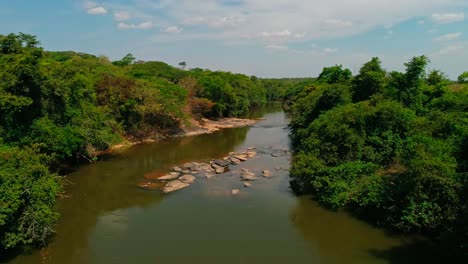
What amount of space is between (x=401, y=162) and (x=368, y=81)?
64.6 feet

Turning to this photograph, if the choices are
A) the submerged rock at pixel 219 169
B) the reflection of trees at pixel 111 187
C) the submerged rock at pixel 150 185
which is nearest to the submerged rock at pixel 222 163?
the submerged rock at pixel 219 169

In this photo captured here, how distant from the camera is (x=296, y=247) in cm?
1830

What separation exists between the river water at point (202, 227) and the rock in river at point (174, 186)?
0.60m

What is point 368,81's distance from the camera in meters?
39.6

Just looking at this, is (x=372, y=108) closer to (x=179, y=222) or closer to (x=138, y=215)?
(x=179, y=222)

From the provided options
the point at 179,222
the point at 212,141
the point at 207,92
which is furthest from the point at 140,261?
the point at 207,92

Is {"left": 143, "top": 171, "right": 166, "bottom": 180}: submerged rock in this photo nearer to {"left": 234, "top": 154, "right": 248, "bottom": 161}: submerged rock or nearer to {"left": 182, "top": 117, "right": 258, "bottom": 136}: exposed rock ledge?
{"left": 234, "top": 154, "right": 248, "bottom": 161}: submerged rock

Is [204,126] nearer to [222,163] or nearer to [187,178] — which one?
[222,163]

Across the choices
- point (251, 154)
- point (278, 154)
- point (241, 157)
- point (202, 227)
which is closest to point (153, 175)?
point (241, 157)

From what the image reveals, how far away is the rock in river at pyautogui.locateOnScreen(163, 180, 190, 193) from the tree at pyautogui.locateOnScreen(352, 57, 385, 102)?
2200 centimetres

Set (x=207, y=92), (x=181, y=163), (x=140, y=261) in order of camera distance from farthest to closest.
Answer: (x=207, y=92) < (x=181, y=163) < (x=140, y=261)

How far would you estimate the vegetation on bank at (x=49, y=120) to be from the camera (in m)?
16.8

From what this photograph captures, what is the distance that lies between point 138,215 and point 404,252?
14358 millimetres

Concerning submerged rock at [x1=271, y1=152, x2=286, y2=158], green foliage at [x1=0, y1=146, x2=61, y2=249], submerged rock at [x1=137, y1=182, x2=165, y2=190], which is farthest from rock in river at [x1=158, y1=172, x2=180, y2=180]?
green foliage at [x1=0, y1=146, x2=61, y2=249]
